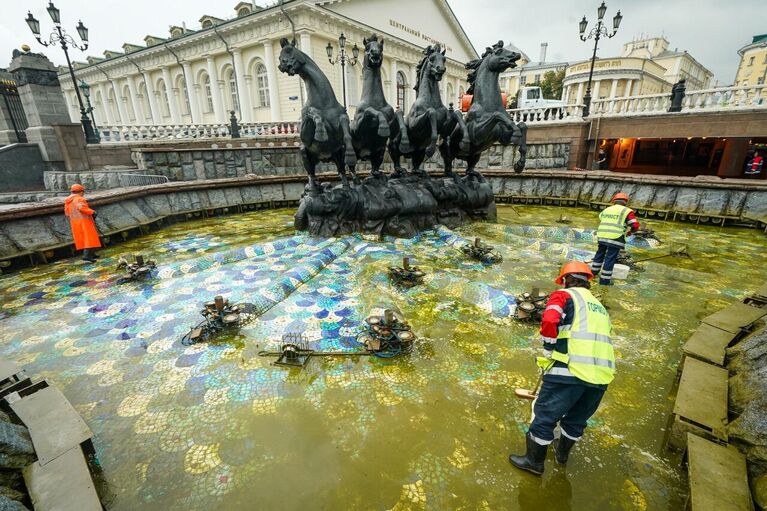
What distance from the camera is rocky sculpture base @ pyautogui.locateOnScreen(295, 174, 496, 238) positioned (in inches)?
355

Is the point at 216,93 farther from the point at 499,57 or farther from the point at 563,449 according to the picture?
the point at 563,449

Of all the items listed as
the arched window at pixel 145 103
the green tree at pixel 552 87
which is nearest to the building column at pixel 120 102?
the arched window at pixel 145 103

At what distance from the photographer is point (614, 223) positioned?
5.80 meters

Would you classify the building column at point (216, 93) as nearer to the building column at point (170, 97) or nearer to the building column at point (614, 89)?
the building column at point (170, 97)

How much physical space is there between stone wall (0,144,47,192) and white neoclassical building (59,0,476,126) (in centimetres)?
1408

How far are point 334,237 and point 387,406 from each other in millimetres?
6084

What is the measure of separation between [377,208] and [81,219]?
21.9 ft

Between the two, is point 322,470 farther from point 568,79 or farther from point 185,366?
point 568,79

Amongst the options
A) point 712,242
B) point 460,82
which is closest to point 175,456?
point 712,242

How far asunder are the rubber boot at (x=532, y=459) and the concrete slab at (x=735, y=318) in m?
3.14

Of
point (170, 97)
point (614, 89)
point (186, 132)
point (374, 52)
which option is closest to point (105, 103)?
point (170, 97)

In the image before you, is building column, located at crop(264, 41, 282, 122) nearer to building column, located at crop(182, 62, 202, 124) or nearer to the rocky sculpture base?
building column, located at crop(182, 62, 202, 124)

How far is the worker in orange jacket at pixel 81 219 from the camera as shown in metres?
6.90

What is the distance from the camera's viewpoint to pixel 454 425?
3119mm
